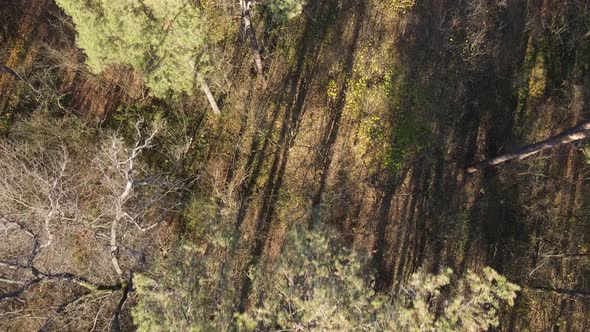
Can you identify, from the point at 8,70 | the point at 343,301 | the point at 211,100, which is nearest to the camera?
the point at 343,301

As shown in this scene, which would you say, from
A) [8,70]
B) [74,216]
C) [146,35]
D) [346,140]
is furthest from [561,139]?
[8,70]

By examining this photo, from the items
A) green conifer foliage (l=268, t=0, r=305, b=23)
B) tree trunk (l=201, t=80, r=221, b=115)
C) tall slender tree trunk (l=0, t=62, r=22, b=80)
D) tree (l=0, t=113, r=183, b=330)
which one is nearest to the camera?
tree (l=0, t=113, r=183, b=330)

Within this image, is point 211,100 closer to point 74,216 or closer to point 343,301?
point 74,216

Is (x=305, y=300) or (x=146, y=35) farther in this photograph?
(x=146, y=35)

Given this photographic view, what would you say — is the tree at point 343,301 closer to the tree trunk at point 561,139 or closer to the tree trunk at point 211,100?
the tree trunk at point 561,139

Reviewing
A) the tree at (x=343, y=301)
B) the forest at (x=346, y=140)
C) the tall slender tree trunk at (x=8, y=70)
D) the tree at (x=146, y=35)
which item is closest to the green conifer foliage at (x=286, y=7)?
the forest at (x=346, y=140)

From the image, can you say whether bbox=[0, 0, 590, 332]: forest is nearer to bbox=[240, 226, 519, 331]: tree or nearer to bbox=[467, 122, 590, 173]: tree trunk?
bbox=[467, 122, 590, 173]: tree trunk

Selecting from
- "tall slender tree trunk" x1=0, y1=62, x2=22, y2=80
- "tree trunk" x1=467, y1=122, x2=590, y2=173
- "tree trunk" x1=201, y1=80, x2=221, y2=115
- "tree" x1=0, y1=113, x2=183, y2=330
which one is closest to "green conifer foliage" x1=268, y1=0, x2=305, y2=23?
"tree trunk" x1=201, y1=80, x2=221, y2=115

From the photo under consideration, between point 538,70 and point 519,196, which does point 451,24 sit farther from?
point 519,196
